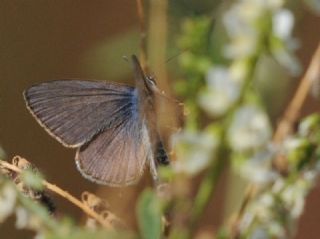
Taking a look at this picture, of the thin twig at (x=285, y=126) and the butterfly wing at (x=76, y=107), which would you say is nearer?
the thin twig at (x=285, y=126)

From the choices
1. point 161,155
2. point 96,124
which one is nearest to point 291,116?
point 161,155

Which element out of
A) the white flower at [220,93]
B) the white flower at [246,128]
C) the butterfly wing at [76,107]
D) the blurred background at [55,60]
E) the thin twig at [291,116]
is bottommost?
the blurred background at [55,60]

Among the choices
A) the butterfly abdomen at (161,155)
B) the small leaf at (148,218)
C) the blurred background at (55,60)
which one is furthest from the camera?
the blurred background at (55,60)

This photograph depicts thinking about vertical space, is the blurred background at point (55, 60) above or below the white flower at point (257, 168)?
below

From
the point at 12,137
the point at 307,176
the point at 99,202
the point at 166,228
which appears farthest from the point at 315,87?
the point at 12,137

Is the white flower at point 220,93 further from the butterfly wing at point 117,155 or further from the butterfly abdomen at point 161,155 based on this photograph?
the butterfly wing at point 117,155

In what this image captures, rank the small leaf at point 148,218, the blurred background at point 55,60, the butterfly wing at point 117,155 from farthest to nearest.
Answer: the blurred background at point 55,60
the butterfly wing at point 117,155
the small leaf at point 148,218

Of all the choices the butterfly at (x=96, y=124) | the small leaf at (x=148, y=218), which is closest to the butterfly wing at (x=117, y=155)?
the butterfly at (x=96, y=124)
